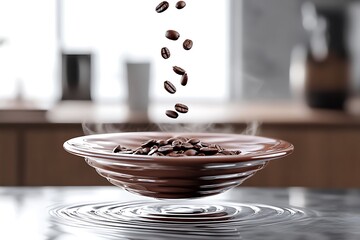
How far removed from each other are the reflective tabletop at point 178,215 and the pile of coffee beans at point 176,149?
11cm

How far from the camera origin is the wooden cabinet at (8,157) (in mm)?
2875

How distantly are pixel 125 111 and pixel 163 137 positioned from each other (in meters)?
1.50

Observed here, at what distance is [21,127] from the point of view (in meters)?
2.87

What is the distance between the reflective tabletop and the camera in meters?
1.30

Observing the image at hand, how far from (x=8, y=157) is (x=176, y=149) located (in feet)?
5.18

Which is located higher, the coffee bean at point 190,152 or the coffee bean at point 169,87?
the coffee bean at point 169,87

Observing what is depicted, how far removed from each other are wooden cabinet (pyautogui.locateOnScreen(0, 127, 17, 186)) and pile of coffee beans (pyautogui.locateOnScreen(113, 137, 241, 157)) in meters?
1.44

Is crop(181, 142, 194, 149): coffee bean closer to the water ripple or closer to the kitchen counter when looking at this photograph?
the water ripple

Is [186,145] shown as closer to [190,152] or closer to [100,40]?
[190,152]

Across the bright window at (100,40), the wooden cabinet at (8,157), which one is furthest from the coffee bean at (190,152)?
the bright window at (100,40)

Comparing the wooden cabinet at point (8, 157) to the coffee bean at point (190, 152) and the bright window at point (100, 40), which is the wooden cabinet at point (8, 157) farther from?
the coffee bean at point (190, 152)

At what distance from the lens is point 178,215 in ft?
4.73

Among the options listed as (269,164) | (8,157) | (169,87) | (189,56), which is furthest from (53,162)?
(169,87)

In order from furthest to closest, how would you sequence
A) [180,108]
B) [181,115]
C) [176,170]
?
[181,115] → [180,108] → [176,170]
